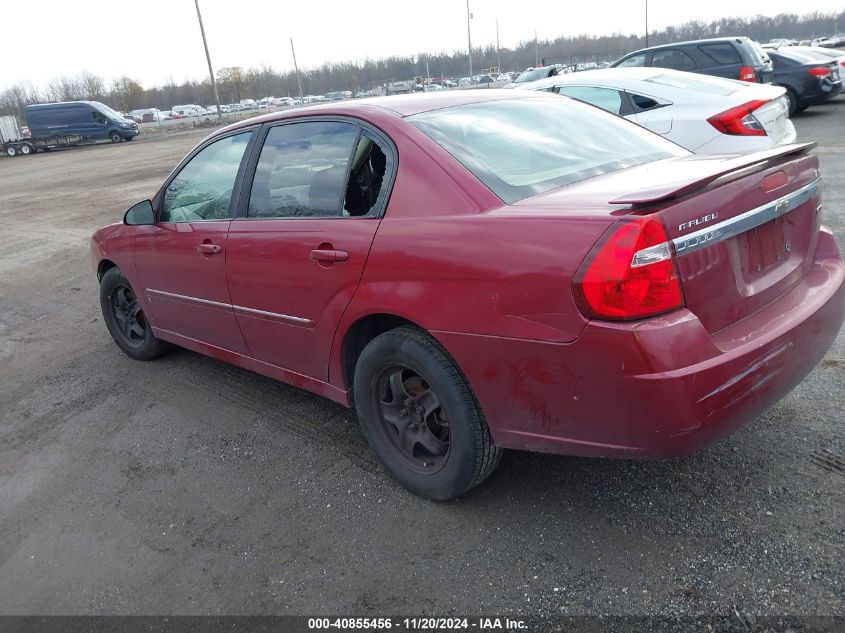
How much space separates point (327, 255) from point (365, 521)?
116 cm

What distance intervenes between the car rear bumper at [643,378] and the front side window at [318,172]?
85cm

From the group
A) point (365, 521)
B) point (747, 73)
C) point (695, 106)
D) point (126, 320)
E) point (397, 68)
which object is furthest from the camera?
point (397, 68)

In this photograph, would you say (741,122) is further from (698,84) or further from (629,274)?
(629,274)

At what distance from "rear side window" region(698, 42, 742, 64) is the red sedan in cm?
1081

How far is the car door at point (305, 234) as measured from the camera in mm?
2975

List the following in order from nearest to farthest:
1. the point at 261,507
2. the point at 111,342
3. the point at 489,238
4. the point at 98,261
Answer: the point at 489,238
the point at 261,507
the point at 98,261
the point at 111,342

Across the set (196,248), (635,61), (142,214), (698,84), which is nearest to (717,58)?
(635,61)

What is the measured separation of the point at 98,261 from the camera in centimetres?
506

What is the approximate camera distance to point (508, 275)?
92.2 inches

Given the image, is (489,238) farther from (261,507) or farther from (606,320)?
(261,507)

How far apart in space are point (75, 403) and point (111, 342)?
123 centimetres

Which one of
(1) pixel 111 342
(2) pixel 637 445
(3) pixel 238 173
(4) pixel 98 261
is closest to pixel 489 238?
(2) pixel 637 445

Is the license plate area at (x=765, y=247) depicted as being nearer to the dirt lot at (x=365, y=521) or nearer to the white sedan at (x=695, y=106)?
the dirt lot at (x=365, y=521)

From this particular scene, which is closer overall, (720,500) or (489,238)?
(489,238)
